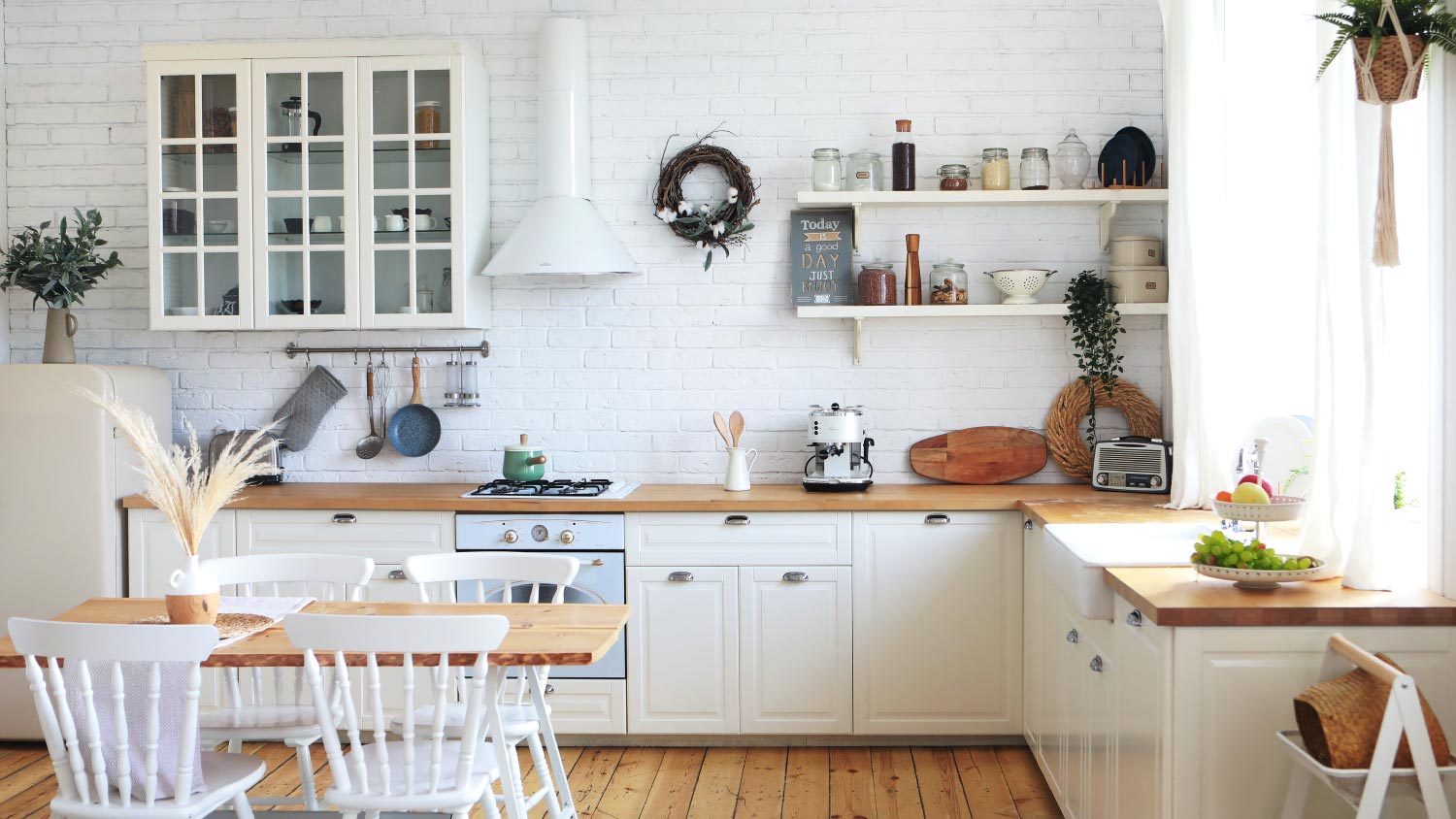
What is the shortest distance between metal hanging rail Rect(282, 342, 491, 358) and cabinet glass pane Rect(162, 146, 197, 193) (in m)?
0.71

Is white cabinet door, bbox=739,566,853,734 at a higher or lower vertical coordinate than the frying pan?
lower

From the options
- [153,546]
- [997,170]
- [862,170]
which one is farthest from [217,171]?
[997,170]

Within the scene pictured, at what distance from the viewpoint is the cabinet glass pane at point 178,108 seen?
426 cm

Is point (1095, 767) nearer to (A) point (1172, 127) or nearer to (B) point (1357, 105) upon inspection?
(B) point (1357, 105)

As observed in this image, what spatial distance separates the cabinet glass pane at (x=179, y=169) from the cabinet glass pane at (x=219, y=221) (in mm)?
103

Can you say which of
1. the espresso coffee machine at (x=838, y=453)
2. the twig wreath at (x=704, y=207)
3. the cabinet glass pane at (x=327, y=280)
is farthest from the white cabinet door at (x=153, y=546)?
the espresso coffee machine at (x=838, y=453)

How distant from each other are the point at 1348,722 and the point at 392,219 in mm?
3409

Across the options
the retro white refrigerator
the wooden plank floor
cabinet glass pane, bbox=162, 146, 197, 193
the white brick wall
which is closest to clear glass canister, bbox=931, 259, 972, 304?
the white brick wall

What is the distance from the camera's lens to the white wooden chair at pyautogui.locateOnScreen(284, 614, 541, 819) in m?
2.33

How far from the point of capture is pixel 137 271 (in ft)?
15.2

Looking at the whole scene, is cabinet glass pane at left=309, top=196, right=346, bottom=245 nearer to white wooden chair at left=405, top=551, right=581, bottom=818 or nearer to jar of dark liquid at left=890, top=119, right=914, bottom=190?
white wooden chair at left=405, top=551, right=581, bottom=818

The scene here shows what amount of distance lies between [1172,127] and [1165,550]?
1.54 meters

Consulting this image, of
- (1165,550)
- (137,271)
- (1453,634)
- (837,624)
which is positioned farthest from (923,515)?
(137,271)

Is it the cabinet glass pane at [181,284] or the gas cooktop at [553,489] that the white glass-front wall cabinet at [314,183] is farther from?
the gas cooktop at [553,489]
